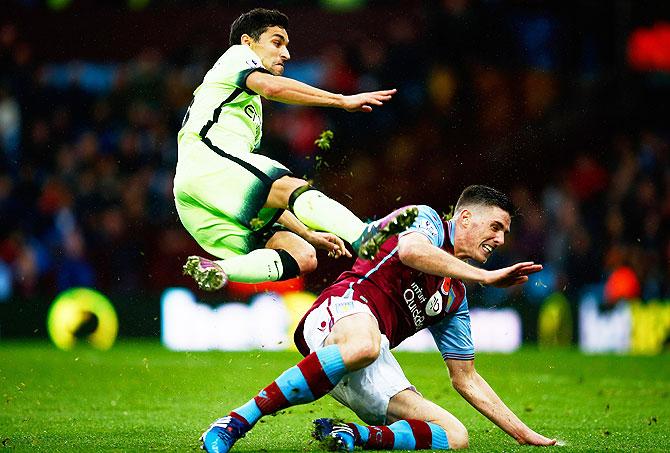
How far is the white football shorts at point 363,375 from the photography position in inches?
261

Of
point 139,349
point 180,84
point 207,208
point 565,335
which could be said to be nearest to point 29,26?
point 180,84

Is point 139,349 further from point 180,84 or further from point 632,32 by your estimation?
point 632,32

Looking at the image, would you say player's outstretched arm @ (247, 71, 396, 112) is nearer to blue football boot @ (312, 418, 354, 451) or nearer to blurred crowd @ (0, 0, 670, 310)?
blue football boot @ (312, 418, 354, 451)

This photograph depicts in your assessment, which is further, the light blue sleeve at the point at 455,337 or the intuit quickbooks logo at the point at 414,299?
the light blue sleeve at the point at 455,337

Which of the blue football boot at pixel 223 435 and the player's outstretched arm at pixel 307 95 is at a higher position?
the player's outstretched arm at pixel 307 95

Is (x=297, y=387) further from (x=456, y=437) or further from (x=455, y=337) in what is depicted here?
(x=455, y=337)

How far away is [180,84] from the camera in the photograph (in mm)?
16875

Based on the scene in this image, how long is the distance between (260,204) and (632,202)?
10.2 metres

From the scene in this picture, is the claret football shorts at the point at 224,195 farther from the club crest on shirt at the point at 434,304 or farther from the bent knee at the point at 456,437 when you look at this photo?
the bent knee at the point at 456,437

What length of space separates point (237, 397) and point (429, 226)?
4.02 metres

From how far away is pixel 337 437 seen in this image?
6.36 m

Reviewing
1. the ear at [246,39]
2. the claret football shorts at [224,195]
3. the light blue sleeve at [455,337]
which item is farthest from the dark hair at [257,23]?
the light blue sleeve at [455,337]

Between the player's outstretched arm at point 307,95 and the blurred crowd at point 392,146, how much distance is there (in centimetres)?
795

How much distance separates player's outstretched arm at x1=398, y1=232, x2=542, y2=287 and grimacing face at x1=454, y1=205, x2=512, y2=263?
443 millimetres
